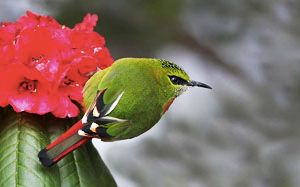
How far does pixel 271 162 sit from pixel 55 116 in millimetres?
1925

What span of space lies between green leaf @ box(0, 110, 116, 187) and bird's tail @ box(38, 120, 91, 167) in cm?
3

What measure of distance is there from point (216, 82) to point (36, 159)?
2.09 metres

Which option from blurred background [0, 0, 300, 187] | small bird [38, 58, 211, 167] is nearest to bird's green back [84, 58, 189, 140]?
small bird [38, 58, 211, 167]

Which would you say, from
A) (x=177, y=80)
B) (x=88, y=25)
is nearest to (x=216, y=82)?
(x=88, y=25)

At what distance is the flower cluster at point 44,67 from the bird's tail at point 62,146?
5 cm

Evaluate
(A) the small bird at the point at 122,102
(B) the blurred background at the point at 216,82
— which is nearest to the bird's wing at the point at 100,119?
(A) the small bird at the point at 122,102

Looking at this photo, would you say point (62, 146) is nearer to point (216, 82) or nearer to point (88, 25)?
point (88, 25)

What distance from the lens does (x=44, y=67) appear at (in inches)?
42.8

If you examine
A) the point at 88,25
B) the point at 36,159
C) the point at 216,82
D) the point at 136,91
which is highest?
the point at 216,82

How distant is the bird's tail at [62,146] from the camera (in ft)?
3.35

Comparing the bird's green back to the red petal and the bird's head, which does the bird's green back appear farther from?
the red petal

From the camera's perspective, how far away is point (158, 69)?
3.58 ft

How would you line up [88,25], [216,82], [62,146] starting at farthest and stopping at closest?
1. [216,82]
2. [88,25]
3. [62,146]

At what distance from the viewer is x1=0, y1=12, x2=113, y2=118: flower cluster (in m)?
1.07
